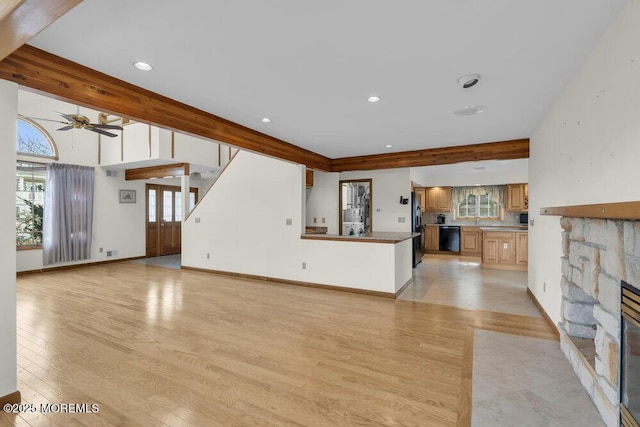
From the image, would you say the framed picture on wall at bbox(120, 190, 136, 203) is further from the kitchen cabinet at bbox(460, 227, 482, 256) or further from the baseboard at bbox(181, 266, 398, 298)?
the kitchen cabinet at bbox(460, 227, 482, 256)

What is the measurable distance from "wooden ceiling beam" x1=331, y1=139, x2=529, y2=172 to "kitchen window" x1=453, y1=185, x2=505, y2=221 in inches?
172

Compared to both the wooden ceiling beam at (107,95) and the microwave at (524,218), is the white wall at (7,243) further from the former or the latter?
the microwave at (524,218)

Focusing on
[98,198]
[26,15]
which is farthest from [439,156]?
[98,198]

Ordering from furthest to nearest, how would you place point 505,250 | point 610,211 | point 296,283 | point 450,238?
point 450,238, point 505,250, point 296,283, point 610,211

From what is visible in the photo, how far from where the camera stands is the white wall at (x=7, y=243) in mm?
1950

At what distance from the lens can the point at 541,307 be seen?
366cm

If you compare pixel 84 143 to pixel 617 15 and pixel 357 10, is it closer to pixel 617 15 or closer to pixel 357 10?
pixel 357 10

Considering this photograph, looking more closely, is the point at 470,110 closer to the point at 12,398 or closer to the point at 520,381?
the point at 520,381

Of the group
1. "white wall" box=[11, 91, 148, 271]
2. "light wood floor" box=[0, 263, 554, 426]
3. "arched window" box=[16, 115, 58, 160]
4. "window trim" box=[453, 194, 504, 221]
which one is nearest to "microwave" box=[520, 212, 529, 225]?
"window trim" box=[453, 194, 504, 221]

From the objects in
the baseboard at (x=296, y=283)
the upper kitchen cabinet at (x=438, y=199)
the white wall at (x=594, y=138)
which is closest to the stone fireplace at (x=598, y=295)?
the white wall at (x=594, y=138)

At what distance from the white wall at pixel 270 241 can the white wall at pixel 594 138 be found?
1.99 meters

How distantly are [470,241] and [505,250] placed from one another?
6.14 feet

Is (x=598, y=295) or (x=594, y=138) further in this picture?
(x=594, y=138)

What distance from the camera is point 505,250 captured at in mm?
6457
